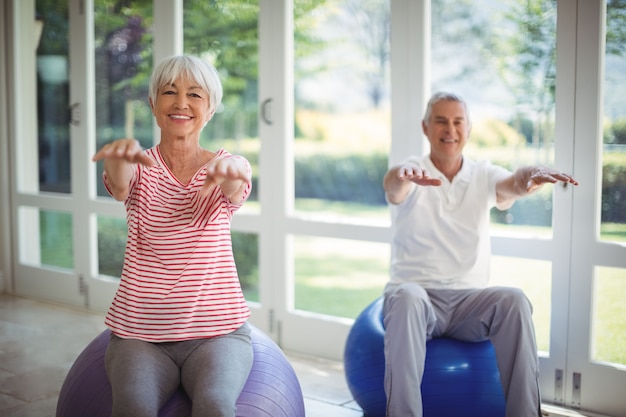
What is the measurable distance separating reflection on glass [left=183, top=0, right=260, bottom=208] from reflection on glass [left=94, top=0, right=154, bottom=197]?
1.11 feet

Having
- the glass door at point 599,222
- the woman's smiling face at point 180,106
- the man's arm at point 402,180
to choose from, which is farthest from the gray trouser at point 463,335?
the woman's smiling face at point 180,106

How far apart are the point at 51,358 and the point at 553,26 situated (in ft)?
8.78

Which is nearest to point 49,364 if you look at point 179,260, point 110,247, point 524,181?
point 110,247

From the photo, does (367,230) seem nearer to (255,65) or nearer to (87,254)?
(255,65)

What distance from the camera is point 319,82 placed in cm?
714

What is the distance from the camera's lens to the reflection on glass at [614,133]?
→ 111 inches

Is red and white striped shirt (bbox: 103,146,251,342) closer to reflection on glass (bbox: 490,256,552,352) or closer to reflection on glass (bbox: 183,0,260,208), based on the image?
reflection on glass (bbox: 490,256,552,352)

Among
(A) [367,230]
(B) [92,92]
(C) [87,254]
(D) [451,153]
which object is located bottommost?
(C) [87,254]

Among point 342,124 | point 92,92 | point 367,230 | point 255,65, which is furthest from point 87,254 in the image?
point 342,124

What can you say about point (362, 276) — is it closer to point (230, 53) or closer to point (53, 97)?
point (230, 53)

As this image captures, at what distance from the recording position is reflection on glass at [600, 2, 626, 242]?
281 cm

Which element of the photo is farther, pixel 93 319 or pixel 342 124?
pixel 342 124

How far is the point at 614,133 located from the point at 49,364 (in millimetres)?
2640

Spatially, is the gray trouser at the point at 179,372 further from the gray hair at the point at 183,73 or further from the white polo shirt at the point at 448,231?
the white polo shirt at the point at 448,231
